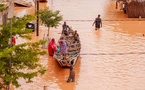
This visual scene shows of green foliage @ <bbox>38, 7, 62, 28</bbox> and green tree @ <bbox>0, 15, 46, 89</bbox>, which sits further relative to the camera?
green foliage @ <bbox>38, 7, 62, 28</bbox>

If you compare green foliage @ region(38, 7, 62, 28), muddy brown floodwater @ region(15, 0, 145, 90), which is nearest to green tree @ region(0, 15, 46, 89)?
muddy brown floodwater @ region(15, 0, 145, 90)

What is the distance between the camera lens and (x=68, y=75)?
1844 cm

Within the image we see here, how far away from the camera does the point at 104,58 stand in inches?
859

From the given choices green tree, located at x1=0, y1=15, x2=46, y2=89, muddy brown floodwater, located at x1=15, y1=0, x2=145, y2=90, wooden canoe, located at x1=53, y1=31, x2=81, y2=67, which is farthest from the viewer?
wooden canoe, located at x1=53, y1=31, x2=81, y2=67

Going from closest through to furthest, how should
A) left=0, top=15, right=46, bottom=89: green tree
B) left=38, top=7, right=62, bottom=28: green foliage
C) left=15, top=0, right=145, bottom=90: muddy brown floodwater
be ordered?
left=0, top=15, right=46, bottom=89: green tree → left=15, top=0, right=145, bottom=90: muddy brown floodwater → left=38, top=7, right=62, bottom=28: green foliage

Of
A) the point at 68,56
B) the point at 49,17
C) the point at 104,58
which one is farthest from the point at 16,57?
the point at 49,17

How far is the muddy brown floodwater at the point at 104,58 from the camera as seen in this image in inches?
682

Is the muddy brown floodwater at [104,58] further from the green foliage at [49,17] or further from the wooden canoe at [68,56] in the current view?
the green foliage at [49,17]

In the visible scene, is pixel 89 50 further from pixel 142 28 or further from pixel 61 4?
pixel 61 4

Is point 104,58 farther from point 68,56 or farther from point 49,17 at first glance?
point 49,17

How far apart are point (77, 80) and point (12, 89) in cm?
299

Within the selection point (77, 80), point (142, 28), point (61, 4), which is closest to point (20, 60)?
point (77, 80)

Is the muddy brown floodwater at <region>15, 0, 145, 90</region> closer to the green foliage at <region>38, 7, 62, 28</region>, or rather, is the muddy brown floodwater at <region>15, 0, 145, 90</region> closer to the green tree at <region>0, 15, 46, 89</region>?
the green foliage at <region>38, 7, 62, 28</region>

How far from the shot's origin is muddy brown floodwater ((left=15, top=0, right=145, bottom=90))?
17312mm
